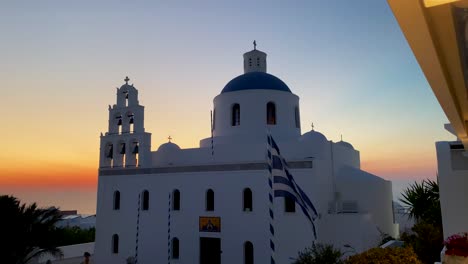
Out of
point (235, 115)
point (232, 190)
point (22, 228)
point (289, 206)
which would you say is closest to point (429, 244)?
point (289, 206)

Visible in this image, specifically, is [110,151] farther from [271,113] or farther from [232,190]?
[271,113]

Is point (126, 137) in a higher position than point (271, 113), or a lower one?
lower

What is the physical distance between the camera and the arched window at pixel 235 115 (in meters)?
20.0

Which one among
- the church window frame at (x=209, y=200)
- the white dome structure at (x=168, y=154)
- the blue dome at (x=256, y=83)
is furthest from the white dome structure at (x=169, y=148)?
Answer: the blue dome at (x=256, y=83)

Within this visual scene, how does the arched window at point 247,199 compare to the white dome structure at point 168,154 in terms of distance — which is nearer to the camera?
the arched window at point 247,199

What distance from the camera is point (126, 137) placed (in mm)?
19656

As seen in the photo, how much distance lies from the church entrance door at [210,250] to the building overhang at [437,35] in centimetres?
1423

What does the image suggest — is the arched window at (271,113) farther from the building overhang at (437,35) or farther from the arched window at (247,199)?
the building overhang at (437,35)

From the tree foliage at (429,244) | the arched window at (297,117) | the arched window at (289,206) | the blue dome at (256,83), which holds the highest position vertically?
the blue dome at (256,83)

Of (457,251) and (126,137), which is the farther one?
(126,137)

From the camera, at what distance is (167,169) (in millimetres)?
18109

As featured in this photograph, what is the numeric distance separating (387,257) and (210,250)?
36.7 ft

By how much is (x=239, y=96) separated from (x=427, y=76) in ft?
55.9

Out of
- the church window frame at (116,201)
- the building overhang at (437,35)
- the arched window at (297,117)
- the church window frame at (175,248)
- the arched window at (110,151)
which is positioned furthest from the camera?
the arched window at (297,117)
